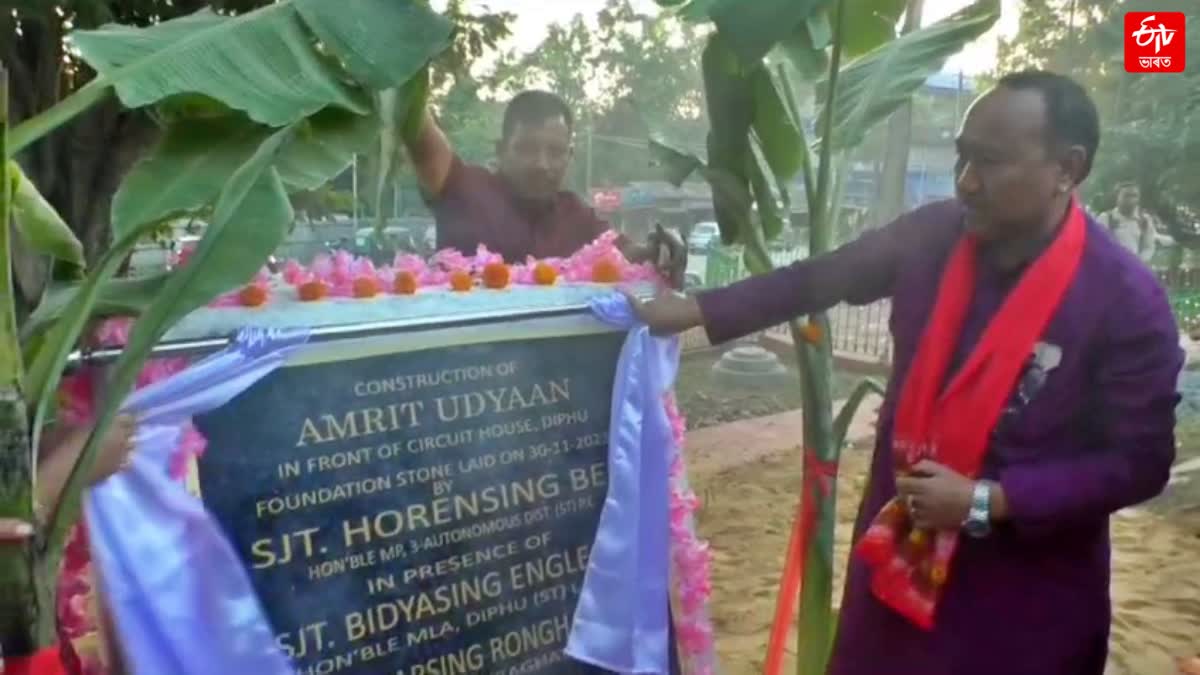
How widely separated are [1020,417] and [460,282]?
0.94 m

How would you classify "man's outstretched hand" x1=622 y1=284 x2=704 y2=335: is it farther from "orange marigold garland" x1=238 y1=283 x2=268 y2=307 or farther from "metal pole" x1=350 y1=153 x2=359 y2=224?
"metal pole" x1=350 y1=153 x2=359 y2=224

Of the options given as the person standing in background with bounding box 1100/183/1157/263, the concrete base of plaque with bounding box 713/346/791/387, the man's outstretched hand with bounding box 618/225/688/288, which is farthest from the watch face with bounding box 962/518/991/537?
the concrete base of plaque with bounding box 713/346/791/387

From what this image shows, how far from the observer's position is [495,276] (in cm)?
188

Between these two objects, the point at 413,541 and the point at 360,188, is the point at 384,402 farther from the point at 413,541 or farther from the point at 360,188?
the point at 360,188

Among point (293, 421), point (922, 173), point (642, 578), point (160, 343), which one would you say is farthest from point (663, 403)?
point (922, 173)

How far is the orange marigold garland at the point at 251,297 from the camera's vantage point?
63.6 inches

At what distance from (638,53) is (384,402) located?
7.04 ft

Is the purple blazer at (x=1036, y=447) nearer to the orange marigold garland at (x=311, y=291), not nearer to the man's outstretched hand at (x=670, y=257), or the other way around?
the man's outstretched hand at (x=670, y=257)

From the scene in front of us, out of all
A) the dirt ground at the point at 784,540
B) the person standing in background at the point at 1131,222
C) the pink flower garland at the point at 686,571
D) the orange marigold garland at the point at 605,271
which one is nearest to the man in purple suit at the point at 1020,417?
the pink flower garland at the point at 686,571

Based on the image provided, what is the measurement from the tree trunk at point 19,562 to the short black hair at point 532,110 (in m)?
1.33

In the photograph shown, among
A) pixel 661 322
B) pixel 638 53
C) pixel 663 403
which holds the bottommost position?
pixel 663 403

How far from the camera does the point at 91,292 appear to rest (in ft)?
4.46

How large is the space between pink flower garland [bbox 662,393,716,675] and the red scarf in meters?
0.34

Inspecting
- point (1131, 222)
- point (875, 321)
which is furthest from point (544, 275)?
point (1131, 222)
